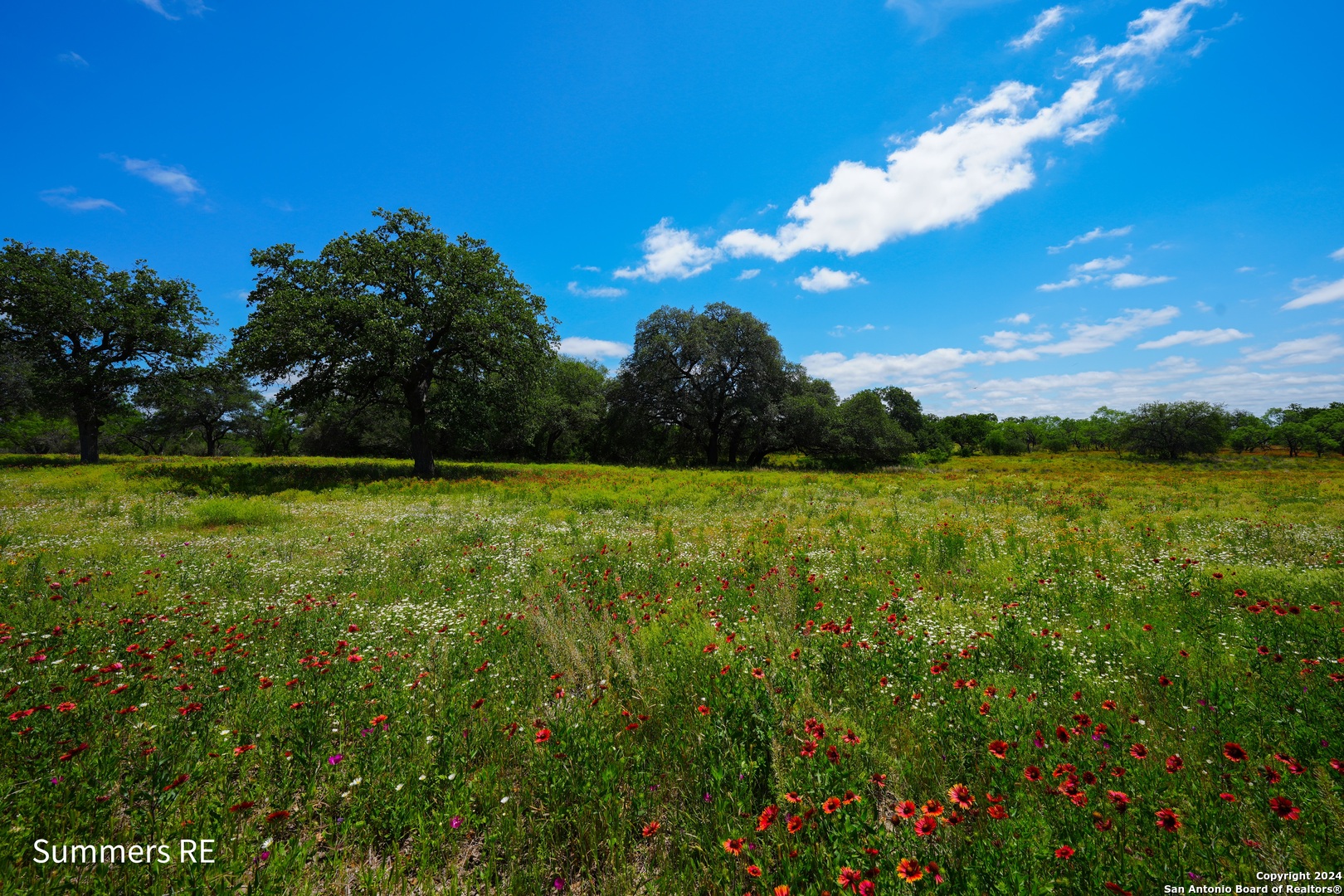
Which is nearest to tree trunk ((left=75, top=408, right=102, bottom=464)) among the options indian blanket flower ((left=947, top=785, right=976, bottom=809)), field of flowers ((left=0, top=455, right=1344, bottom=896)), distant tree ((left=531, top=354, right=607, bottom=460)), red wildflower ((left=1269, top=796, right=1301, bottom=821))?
distant tree ((left=531, top=354, right=607, bottom=460))

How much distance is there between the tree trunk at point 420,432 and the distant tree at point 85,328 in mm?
18572

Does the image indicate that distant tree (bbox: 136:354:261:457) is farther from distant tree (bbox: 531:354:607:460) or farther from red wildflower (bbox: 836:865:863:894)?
red wildflower (bbox: 836:865:863:894)

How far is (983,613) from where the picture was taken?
6.01 meters

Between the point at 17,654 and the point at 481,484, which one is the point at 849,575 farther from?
the point at 481,484

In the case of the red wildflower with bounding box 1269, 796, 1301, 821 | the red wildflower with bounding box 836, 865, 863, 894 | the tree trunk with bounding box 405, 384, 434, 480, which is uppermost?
the tree trunk with bounding box 405, 384, 434, 480

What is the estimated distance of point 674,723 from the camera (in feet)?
12.6

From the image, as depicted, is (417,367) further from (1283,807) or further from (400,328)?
(1283,807)

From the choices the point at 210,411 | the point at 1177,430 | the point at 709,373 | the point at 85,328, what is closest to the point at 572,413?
the point at 709,373

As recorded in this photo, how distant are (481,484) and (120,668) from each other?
18.1 meters

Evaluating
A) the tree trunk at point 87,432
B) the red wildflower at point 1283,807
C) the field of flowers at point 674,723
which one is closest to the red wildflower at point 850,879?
the field of flowers at point 674,723

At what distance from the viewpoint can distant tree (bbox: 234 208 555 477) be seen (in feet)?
70.6

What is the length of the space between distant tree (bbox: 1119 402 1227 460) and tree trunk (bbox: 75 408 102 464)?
333ft

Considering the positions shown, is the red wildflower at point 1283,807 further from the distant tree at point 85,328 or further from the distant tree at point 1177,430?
the distant tree at point 1177,430

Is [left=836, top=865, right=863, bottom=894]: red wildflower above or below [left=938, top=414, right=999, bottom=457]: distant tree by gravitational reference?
below
